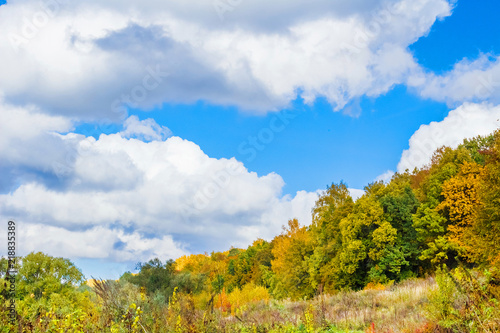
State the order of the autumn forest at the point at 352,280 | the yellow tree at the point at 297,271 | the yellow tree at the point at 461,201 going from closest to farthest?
the autumn forest at the point at 352,280, the yellow tree at the point at 461,201, the yellow tree at the point at 297,271

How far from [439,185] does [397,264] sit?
27.6 ft

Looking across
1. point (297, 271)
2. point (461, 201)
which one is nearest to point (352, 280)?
point (297, 271)

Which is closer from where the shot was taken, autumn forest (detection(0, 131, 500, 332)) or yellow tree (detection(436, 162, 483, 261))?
autumn forest (detection(0, 131, 500, 332))

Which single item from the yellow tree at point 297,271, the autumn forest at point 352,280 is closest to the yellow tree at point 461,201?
the autumn forest at point 352,280

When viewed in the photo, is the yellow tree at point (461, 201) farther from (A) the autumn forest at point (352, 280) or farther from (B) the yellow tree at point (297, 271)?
(B) the yellow tree at point (297, 271)

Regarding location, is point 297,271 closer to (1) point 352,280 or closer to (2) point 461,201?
(1) point 352,280

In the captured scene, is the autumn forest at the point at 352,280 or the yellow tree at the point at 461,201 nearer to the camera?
the autumn forest at the point at 352,280

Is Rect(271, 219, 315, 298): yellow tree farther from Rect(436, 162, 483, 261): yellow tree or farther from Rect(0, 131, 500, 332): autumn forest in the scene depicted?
Rect(436, 162, 483, 261): yellow tree

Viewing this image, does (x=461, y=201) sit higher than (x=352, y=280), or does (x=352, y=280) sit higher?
(x=461, y=201)

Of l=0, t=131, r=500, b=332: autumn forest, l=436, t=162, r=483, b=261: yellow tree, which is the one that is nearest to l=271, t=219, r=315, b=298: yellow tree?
l=0, t=131, r=500, b=332: autumn forest

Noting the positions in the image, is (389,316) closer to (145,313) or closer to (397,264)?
(145,313)

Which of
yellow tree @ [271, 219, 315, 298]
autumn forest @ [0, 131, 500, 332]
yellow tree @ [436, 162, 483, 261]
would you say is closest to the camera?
autumn forest @ [0, 131, 500, 332]

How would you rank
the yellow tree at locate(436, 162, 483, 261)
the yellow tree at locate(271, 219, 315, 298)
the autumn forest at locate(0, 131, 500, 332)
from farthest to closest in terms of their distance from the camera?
the yellow tree at locate(271, 219, 315, 298) < the yellow tree at locate(436, 162, 483, 261) < the autumn forest at locate(0, 131, 500, 332)

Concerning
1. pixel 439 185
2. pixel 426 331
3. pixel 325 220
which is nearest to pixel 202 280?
pixel 325 220
